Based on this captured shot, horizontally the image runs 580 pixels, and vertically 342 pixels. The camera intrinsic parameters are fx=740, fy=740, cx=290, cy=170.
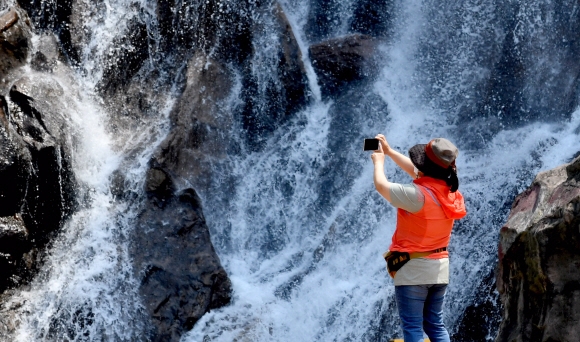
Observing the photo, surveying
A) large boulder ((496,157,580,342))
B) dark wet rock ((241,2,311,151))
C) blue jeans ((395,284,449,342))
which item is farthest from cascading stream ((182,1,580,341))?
blue jeans ((395,284,449,342))

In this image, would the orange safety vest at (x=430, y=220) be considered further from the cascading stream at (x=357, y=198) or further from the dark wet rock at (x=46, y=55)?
the dark wet rock at (x=46, y=55)

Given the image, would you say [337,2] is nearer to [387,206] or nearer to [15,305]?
[387,206]

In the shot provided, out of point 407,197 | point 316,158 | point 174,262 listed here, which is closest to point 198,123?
point 316,158

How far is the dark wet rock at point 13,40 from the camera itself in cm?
713

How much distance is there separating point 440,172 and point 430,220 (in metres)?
0.27

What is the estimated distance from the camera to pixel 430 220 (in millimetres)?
4137

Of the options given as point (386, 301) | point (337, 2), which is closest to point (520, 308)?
point (386, 301)

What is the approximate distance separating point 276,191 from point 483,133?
2327 mm

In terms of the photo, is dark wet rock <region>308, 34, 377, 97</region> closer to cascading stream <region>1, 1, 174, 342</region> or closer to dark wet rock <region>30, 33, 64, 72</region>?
cascading stream <region>1, 1, 174, 342</region>

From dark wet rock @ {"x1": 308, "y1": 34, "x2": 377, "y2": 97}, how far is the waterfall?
0.09 metres

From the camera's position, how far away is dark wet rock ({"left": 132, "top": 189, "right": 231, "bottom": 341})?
6750 millimetres

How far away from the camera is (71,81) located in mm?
7609

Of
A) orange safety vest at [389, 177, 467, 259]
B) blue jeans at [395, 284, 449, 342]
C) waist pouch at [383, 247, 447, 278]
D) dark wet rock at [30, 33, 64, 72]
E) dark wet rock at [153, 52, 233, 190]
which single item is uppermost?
dark wet rock at [30, 33, 64, 72]

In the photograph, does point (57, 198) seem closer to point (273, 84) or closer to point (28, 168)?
point (28, 168)
